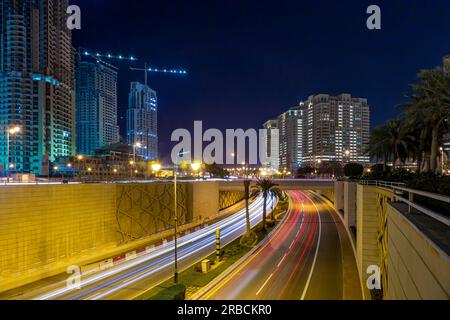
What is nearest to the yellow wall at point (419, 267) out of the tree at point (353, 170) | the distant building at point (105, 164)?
the tree at point (353, 170)

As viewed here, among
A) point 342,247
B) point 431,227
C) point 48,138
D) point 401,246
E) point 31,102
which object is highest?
point 31,102

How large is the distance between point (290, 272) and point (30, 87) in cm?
10665

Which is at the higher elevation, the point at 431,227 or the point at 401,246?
the point at 431,227

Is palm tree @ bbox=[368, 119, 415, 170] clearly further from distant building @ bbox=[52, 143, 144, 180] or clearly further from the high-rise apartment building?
the high-rise apartment building

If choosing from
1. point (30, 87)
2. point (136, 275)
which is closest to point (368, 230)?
point (136, 275)

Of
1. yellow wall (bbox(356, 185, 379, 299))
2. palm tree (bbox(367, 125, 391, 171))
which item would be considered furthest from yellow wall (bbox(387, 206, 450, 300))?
palm tree (bbox(367, 125, 391, 171))

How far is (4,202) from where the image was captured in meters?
22.0

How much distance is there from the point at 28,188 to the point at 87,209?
21.1ft

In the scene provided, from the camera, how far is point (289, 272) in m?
24.7

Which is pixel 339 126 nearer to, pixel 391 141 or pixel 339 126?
pixel 339 126

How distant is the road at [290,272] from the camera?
789 inches

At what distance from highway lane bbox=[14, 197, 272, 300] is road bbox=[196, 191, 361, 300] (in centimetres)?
485
